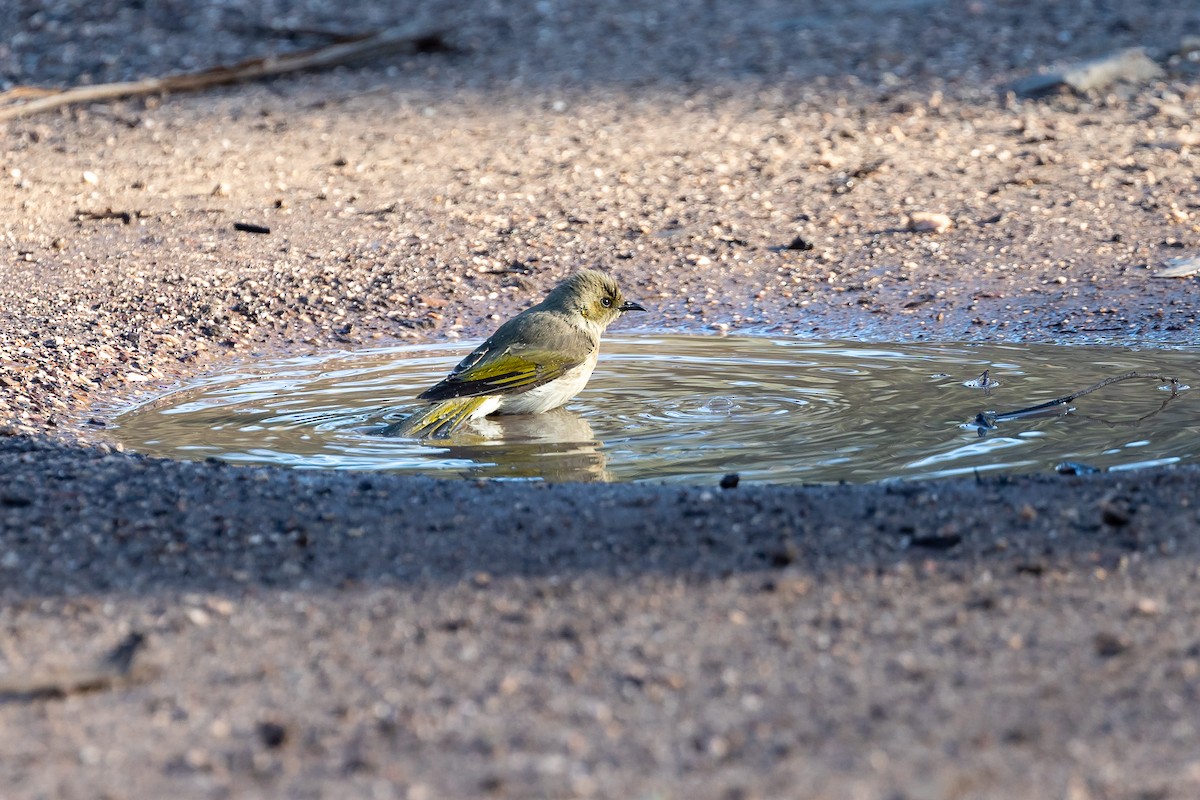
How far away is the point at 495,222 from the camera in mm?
10391

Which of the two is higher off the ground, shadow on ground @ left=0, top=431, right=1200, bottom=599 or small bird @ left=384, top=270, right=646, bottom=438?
small bird @ left=384, top=270, right=646, bottom=438

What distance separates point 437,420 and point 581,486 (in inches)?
53.3

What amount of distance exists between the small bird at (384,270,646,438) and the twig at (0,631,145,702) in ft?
9.27

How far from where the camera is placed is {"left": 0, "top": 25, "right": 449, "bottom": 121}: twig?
13.7 metres

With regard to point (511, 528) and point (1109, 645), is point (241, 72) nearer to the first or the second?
point (511, 528)

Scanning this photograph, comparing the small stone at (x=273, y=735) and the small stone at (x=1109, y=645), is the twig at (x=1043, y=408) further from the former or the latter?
the small stone at (x=273, y=735)

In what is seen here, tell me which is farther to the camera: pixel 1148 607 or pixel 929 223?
Answer: pixel 929 223

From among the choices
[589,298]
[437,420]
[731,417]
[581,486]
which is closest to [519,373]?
[437,420]

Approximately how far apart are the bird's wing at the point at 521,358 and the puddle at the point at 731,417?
0.22 m

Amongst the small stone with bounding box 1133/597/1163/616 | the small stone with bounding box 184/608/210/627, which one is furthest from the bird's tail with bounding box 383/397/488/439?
the small stone with bounding box 1133/597/1163/616

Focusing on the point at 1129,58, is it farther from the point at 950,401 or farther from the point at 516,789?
the point at 516,789

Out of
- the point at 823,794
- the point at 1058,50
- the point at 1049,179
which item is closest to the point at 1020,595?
the point at 823,794

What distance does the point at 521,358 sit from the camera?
7.04 m

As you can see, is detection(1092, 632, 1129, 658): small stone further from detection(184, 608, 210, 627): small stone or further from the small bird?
the small bird
